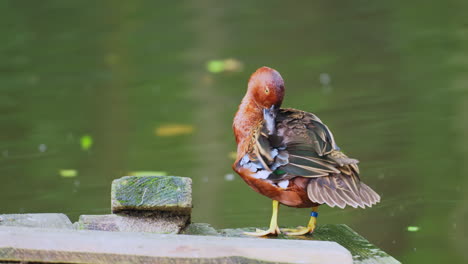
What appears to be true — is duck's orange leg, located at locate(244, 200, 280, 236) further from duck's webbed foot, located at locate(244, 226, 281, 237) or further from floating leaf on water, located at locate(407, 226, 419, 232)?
floating leaf on water, located at locate(407, 226, 419, 232)

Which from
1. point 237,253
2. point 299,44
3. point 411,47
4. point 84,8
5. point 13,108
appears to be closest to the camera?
point 237,253

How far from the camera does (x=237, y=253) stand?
2.80 meters

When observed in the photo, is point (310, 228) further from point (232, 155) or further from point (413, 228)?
point (232, 155)

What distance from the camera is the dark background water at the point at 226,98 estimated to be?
5449 mm

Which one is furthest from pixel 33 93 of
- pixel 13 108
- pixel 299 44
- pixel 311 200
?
pixel 311 200

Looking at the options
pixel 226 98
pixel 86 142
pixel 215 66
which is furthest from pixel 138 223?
pixel 215 66

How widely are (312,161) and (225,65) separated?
621 centimetres

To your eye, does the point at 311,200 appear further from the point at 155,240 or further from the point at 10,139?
the point at 10,139

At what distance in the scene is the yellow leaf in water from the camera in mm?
7191

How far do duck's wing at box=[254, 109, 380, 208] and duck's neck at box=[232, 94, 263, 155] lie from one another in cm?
14

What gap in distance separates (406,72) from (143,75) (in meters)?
2.84

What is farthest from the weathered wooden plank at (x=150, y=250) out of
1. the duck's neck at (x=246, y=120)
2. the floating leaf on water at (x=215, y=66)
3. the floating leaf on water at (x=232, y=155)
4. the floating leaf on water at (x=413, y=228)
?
the floating leaf on water at (x=215, y=66)

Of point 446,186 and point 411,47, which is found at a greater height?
point 411,47

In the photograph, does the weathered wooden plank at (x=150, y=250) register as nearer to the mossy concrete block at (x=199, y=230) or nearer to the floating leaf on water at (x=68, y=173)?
the mossy concrete block at (x=199, y=230)
